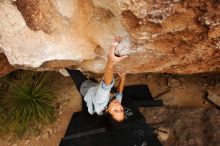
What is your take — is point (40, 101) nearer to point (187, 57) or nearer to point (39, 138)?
point (39, 138)

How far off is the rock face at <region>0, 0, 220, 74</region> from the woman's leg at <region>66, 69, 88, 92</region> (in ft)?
0.96

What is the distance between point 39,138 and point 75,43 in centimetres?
223

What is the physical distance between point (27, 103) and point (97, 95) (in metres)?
2.07

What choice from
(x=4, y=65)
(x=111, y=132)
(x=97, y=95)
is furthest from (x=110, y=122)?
(x=4, y=65)

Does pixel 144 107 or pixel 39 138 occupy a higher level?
pixel 144 107

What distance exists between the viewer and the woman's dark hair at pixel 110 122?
4.17 m

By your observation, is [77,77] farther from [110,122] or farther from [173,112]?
[173,112]

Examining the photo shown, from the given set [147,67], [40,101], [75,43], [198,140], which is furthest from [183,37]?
[40,101]

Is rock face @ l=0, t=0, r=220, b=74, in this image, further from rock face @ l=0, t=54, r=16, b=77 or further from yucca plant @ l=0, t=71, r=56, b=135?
yucca plant @ l=0, t=71, r=56, b=135

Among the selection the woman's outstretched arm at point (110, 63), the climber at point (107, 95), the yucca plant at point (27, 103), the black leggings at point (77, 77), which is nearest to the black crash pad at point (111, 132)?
the climber at point (107, 95)

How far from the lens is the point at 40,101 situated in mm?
5695

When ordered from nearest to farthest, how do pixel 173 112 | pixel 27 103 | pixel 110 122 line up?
pixel 110 122
pixel 173 112
pixel 27 103

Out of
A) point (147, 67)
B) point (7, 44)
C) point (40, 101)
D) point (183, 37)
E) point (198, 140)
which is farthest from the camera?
point (40, 101)

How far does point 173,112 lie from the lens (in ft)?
17.9
